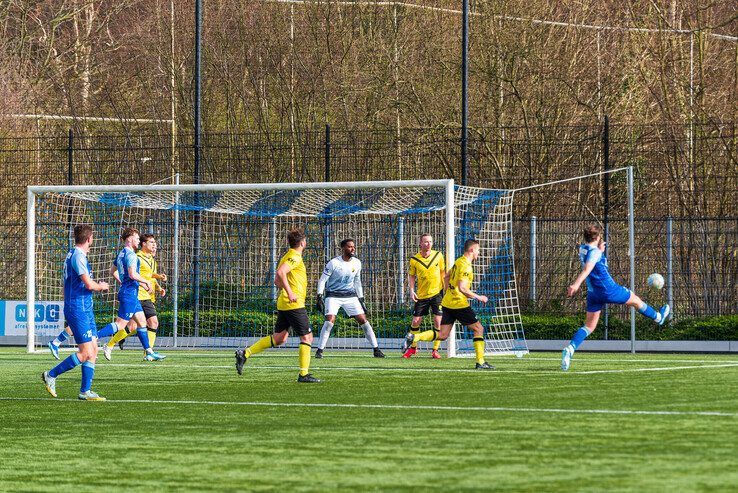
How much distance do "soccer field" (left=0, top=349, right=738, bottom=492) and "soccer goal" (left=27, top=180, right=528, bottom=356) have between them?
249 inches

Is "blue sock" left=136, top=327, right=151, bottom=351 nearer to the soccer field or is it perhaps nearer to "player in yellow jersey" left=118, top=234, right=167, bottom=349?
"player in yellow jersey" left=118, top=234, right=167, bottom=349

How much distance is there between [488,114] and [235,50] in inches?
323

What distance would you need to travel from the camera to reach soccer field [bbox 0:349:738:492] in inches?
342

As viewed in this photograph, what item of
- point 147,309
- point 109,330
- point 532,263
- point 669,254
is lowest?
point 109,330

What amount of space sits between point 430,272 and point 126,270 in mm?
4667

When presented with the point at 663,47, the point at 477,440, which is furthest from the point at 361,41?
the point at 477,440

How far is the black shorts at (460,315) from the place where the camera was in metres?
18.8

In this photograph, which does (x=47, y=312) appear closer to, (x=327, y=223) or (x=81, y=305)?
(x=327, y=223)

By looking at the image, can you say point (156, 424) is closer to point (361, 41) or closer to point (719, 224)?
point (719, 224)

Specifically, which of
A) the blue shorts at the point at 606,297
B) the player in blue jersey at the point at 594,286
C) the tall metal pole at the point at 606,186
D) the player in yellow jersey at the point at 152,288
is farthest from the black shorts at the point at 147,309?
the tall metal pole at the point at 606,186

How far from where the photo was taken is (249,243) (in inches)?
1041

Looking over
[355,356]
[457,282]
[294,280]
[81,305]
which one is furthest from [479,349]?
[81,305]

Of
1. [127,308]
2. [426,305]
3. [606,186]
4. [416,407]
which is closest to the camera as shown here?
[416,407]

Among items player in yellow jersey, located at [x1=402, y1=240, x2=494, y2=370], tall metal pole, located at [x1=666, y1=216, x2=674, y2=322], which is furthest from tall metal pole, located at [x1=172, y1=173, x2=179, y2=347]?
tall metal pole, located at [x1=666, y1=216, x2=674, y2=322]
